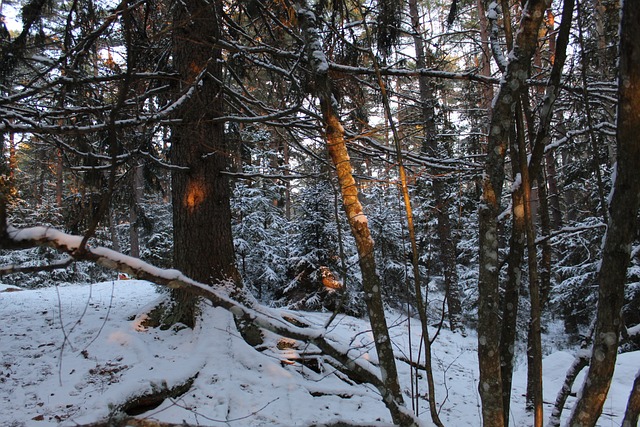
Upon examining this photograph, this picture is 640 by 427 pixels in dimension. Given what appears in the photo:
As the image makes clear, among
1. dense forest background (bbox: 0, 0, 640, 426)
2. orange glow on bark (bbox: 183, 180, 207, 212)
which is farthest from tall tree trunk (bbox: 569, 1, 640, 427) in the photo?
orange glow on bark (bbox: 183, 180, 207, 212)

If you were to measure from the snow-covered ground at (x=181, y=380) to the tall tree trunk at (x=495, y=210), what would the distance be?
1.12 metres

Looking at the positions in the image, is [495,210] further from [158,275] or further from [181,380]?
[181,380]

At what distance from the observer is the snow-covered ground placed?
11.5ft

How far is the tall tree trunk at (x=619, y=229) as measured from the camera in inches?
57.6

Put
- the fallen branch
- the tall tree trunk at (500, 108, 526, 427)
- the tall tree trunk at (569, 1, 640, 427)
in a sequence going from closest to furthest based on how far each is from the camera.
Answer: the fallen branch, the tall tree trunk at (569, 1, 640, 427), the tall tree trunk at (500, 108, 526, 427)

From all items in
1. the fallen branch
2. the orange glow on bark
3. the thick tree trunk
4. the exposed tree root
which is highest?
the orange glow on bark

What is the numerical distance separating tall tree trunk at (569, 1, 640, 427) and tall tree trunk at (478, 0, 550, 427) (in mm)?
389

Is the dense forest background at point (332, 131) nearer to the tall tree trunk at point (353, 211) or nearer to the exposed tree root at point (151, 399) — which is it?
the tall tree trunk at point (353, 211)

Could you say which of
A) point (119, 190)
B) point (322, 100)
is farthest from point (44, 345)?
point (322, 100)

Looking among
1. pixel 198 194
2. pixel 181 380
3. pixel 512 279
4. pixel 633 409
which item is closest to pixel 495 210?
pixel 512 279

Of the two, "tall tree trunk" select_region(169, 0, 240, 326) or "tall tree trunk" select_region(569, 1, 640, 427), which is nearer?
"tall tree trunk" select_region(569, 1, 640, 427)

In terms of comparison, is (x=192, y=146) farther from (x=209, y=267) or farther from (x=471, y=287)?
(x=471, y=287)

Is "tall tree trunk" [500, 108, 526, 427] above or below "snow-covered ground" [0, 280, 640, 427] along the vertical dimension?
above

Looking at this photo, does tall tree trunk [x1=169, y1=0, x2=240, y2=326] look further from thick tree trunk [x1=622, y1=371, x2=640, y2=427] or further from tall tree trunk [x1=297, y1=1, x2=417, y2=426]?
thick tree trunk [x1=622, y1=371, x2=640, y2=427]
